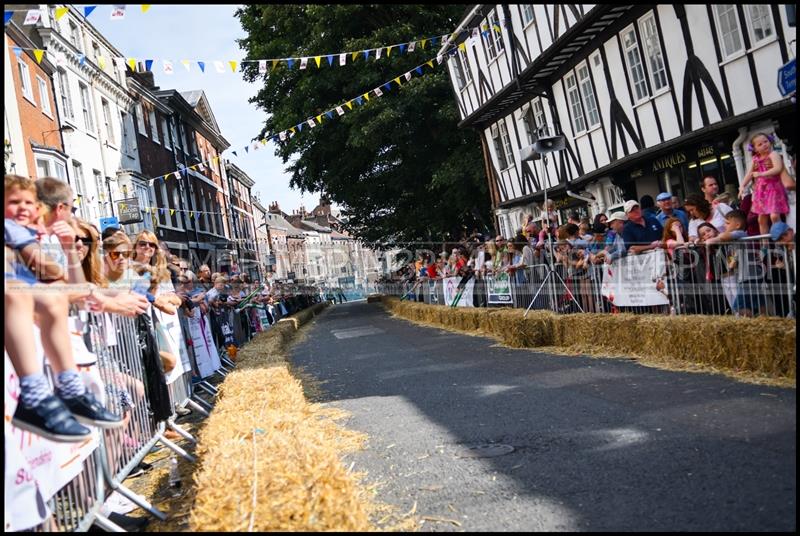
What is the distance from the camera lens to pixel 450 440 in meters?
6.41

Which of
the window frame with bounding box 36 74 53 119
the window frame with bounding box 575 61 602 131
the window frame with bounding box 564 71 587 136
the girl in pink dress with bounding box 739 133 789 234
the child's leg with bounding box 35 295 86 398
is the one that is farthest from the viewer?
the window frame with bounding box 36 74 53 119

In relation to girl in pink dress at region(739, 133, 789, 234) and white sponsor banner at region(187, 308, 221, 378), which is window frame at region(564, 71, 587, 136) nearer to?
girl in pink dress at region(739, 133, 789, 234)

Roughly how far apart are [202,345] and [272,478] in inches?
277

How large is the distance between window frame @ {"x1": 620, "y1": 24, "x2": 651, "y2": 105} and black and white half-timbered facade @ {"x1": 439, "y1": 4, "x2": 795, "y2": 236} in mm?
32

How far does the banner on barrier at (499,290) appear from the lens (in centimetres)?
1669

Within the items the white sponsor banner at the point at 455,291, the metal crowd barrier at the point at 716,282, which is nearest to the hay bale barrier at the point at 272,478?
the metal crowd barrier at the point at 716,282

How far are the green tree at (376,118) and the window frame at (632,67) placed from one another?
10.8 m

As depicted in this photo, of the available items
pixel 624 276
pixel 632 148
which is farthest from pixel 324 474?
pixel 632 148

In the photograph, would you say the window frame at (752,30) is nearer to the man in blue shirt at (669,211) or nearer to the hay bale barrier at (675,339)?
the man in blue shirt at (669,211)

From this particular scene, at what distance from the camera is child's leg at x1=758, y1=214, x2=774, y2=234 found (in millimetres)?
8498

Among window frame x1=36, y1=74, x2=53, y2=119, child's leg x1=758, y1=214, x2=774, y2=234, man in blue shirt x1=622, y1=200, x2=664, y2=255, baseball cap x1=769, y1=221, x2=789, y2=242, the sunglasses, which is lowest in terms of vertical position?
baseball cap x1=769, y1=221, x2=789, y2=242

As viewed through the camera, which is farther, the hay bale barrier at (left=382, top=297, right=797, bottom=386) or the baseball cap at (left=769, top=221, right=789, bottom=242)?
the baseball cap at (left=769, top=221, right=789, bottom=242)

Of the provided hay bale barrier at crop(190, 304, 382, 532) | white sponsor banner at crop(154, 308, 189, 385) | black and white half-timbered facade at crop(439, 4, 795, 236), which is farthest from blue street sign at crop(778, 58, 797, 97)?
white sponsor banner at crop(154, 308, 189, 385)

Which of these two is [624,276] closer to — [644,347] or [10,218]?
[644,347]
